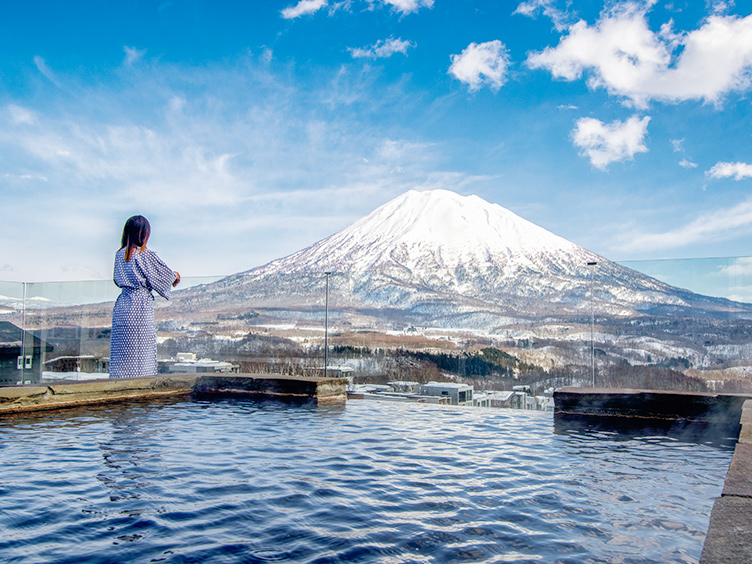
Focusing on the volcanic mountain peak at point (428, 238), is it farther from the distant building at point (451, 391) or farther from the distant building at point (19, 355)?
the distant building at point (451, 391)

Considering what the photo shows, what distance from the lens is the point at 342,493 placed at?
3.28 meters

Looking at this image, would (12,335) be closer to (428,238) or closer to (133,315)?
(133,315)

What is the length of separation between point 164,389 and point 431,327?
3870mm

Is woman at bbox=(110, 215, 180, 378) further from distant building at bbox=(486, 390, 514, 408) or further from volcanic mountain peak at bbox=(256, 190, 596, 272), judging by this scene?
volcanic mountain peak at bbox=(256, 190, 596, 272)

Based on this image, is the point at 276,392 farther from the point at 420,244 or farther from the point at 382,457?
the point at 420,244

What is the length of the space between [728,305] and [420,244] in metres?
40.4

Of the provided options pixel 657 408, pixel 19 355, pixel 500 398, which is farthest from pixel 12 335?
pixel 657 408

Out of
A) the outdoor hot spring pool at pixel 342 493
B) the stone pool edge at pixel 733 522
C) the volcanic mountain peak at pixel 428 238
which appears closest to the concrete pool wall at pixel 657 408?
the outdoor hot spring pool at pixel 342 493

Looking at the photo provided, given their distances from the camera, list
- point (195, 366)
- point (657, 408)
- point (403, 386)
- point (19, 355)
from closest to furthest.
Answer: point (657, 408), point (403, 386), point (195, 366), point (19, 355)

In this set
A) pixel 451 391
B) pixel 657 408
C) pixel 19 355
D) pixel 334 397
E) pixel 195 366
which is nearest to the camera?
pixel 657 408

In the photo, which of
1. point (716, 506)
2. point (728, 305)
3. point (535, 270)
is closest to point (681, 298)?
point (728, 305)

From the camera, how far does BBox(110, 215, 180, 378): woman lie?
7.39m

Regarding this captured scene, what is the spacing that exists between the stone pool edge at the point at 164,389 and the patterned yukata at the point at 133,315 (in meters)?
0.35

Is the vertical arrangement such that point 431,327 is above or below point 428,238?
below
